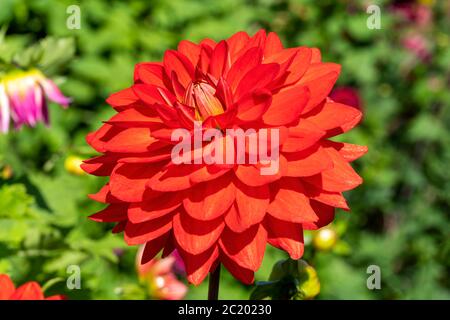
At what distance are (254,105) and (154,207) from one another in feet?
0.55

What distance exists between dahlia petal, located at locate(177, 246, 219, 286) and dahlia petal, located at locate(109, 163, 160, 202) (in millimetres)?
86

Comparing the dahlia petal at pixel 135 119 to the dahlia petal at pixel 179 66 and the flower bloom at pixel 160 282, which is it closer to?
the dahlia petal at pixel 179 66

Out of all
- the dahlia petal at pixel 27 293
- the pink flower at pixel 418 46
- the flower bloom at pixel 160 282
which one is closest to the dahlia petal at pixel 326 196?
the dahlia petal at pixel 27 293

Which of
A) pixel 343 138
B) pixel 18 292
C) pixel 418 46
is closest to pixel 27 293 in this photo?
pixel 18 292

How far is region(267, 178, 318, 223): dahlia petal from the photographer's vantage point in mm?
852

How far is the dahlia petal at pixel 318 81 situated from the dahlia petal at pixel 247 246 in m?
0.16

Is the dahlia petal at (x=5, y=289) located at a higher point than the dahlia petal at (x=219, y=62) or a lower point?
lower

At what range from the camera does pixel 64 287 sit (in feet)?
3.94

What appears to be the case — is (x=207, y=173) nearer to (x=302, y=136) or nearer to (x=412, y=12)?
(x=302, y=136)

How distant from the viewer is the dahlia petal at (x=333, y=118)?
90 cm

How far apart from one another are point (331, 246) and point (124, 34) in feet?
3.68

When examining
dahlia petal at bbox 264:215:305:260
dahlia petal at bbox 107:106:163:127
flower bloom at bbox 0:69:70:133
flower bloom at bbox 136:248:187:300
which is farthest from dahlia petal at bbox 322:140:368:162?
flower bloom at bbox 0:69:70:133
